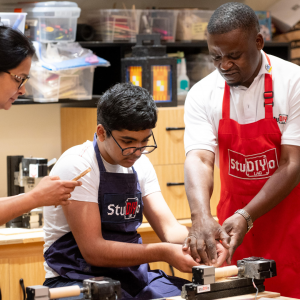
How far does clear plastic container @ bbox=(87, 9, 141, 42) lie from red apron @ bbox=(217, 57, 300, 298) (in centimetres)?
128

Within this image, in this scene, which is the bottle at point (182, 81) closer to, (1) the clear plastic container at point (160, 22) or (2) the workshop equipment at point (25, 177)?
(1) the clear plastic container at point (160, 22)

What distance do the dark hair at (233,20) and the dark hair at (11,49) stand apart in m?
0.70

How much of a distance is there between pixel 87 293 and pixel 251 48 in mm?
1090

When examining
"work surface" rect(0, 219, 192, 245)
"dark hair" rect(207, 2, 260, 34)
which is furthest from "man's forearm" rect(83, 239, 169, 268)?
"work surface" rect(0, 219, 192, 245)

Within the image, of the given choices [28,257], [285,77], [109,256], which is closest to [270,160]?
[285,77]

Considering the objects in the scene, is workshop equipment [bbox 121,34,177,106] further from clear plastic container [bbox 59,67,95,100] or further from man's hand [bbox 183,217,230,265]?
man's hand [bbox 183,217,230,265]

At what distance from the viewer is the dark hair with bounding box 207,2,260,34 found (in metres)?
1.79

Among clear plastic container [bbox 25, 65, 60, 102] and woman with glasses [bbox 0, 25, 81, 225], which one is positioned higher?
clear plastic container [bbox 25, 65, 60, 102]

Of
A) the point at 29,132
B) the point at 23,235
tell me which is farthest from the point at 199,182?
the point at 29,132

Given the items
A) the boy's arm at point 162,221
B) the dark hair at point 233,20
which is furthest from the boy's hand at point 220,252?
the dark hair at point 233,20

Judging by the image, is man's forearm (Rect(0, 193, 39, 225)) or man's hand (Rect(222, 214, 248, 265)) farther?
man's hand (Rect(222, 214, 248, 265))

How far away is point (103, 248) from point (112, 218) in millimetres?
151

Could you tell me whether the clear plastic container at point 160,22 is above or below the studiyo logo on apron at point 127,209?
above

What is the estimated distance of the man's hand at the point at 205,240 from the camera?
5.50 feet
